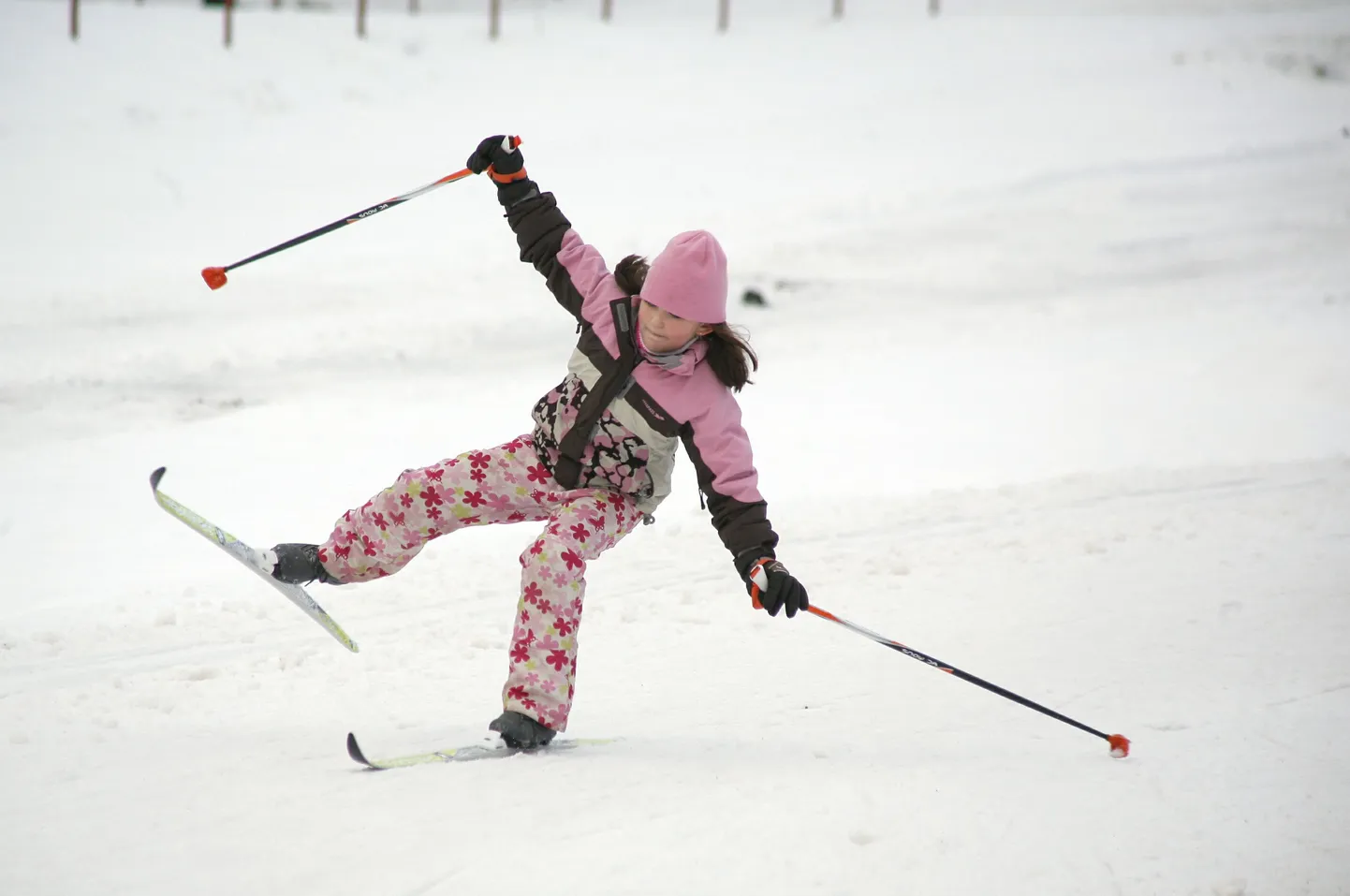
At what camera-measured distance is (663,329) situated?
310 cm

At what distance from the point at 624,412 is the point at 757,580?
1.93 feet

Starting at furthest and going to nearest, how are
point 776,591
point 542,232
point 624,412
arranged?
1. point 542,232
2. point 624,412
3. point 776,591

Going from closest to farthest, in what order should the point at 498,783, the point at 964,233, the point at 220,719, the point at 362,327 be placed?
the point at 498,783 → the point at 220,719 → the point at 362,327 → the point at 964,233

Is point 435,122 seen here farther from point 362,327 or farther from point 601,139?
point 362,327

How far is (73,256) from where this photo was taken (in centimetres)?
888

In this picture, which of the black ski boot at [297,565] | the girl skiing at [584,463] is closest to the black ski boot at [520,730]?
the girl skiing at [584,463]

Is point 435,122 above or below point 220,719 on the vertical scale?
above

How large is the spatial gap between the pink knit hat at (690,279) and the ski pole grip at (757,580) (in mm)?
656

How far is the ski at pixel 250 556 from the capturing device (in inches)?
137

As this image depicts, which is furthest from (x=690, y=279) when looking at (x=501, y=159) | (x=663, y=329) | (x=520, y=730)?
(x=520, y=730)

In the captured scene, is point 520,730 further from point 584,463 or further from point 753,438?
point 753,438

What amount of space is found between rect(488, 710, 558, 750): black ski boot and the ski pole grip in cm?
65

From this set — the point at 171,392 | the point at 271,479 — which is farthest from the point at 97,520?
the point at 171,392

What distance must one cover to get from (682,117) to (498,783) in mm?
10967
